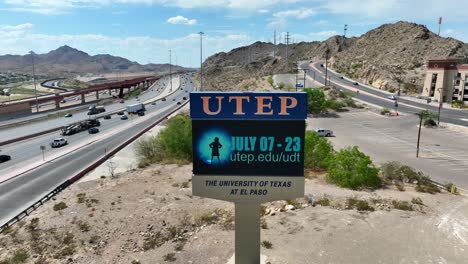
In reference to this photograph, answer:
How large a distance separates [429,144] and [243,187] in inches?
2067

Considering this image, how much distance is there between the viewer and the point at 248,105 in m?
15.7

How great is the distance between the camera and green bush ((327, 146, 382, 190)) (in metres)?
34.5

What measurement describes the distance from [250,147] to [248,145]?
0.44 feet

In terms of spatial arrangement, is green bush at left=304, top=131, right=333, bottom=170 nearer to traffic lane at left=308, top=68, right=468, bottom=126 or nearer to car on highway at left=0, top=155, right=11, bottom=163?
car on highway at left=0, top=155, right=11, bottom=163

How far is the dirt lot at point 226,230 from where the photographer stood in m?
21.0

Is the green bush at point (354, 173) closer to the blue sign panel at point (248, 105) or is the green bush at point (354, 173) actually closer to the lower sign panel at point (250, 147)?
the lower sign panel at point (250, 147)

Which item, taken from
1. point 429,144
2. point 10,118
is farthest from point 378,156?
point 10,118

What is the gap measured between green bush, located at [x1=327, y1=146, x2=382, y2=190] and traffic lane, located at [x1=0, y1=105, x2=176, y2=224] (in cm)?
3149

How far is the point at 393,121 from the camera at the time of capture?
80.4 metres

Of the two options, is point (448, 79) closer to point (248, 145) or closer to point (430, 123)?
point (430, 123)

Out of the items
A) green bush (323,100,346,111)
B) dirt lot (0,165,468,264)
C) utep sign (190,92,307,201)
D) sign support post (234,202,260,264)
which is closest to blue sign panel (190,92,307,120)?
utep sign (190,92,307,201)

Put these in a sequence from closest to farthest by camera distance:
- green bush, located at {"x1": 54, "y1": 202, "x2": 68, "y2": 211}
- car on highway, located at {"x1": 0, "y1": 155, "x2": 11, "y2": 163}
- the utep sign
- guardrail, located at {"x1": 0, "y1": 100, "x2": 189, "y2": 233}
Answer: the utep sign < guardrail, located at {"x1": 0, "y1": 100, "x2": 189, "y2": 233} < green bush, located at {"x1": 54, "y1": 202, "x2": 68, "y2": 211} < car on highway, located at {"x1": 0, "y1": 155, "x2": 11, "y2": 163}

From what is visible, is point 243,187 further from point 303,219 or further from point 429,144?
point 429,144

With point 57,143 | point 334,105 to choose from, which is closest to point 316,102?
point 334,105
